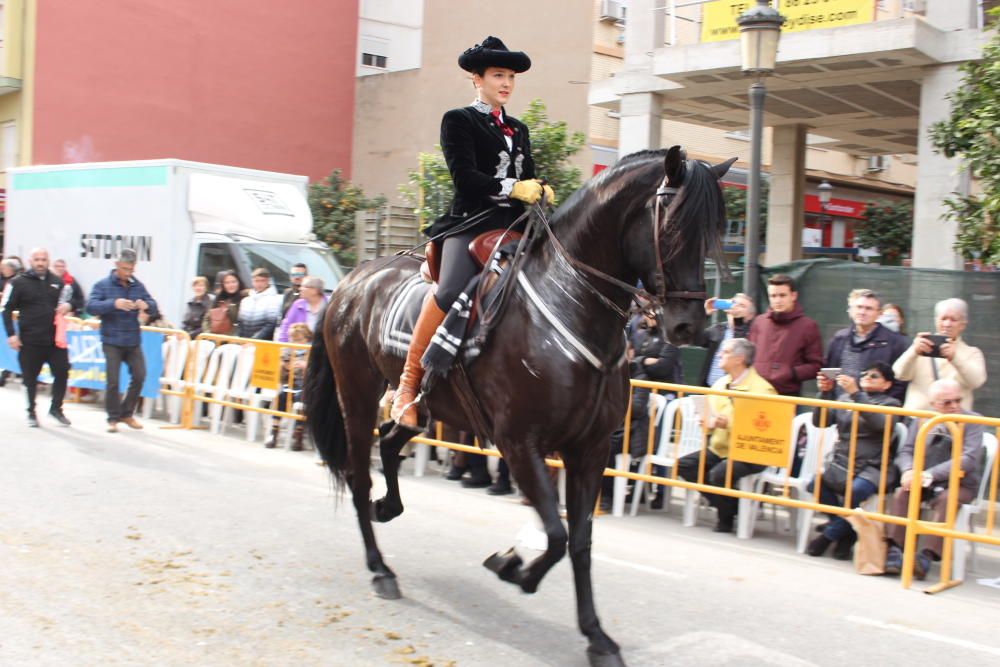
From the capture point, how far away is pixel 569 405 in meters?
4.66

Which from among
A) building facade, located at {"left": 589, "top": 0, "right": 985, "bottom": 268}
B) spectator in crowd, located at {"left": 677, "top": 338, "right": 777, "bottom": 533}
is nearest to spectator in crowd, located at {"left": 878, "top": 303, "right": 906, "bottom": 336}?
spectator in crowd, located at {"left": 677, "top": 338, "right": 777, "bottom": 533}

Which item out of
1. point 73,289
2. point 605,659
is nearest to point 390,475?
point 605,659

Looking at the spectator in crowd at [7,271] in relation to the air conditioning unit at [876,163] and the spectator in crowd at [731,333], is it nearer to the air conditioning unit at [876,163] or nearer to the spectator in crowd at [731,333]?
the spectator in crowd at [731,333]

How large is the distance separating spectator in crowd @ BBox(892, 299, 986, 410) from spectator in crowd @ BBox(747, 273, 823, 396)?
75 centimetres

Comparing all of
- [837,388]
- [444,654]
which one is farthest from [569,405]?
[837,388]

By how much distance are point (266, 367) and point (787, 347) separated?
5.72 meters

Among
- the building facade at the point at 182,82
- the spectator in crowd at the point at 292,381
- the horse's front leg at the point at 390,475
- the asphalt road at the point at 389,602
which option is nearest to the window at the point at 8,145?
the building facade at the point at 182,82

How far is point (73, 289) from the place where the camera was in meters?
15.6

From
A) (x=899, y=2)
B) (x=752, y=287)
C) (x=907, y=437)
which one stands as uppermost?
(x=899, y=2)

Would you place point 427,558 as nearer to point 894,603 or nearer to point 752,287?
point 894,603

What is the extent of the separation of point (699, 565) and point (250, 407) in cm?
606

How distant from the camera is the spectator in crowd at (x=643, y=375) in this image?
26.8ft

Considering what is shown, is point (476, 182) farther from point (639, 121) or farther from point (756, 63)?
point (639, 121)

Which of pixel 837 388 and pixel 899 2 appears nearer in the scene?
pixel 837 388
